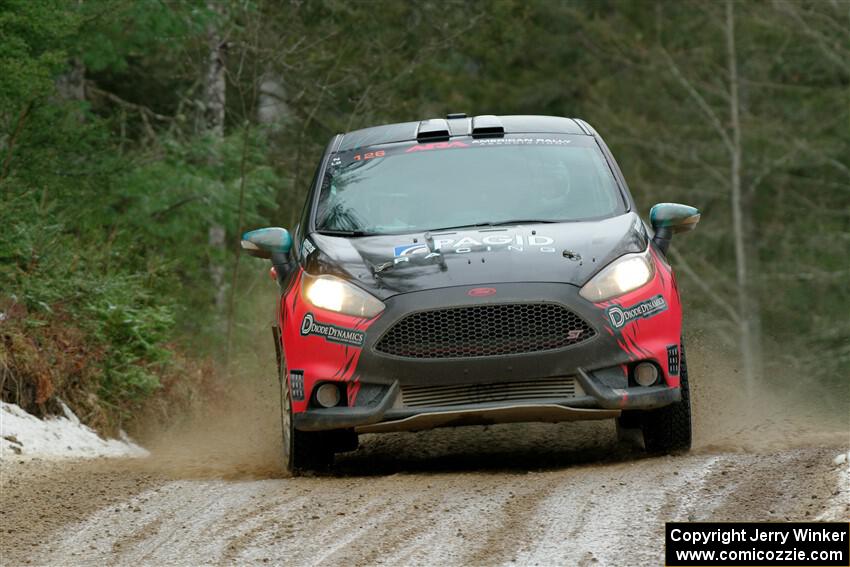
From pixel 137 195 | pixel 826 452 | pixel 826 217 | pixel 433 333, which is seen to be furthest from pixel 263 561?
pixel 826 217

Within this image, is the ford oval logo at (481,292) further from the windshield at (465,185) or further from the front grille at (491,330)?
the windshield at (465,185)

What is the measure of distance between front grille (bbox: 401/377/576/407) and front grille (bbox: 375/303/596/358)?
205 mm

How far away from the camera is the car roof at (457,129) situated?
9.66m

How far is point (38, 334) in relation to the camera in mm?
11508

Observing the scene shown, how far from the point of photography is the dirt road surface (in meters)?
5.96

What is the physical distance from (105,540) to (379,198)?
3.27m

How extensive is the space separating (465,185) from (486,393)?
1.79m

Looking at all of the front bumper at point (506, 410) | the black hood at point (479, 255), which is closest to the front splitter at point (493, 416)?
the front bumper at point (506, 410)

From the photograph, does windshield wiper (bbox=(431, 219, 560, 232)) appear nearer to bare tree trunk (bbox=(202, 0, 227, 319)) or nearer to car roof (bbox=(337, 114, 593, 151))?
car roof (bbox=(337, 114, 593, 151))

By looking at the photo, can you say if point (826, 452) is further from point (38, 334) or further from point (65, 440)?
point (38, 334)

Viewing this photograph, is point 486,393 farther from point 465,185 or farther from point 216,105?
point 216,105

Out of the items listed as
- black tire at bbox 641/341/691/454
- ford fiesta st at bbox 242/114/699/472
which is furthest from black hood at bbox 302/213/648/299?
black tire at bbox 641/341/691/454

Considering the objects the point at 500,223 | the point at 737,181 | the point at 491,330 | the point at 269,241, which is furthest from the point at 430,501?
the point at 737,181

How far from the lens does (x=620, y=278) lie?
7879 millimetres
